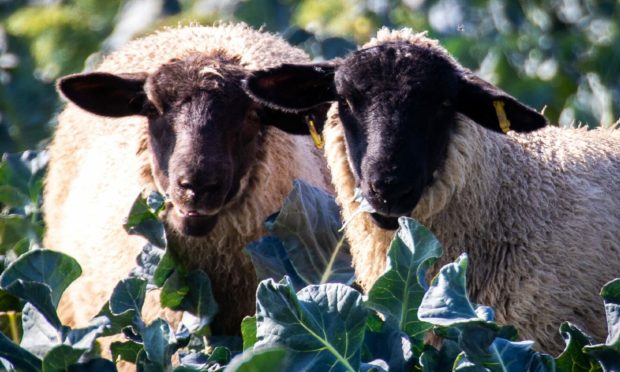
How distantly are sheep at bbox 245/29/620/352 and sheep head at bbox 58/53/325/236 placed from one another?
0.32m

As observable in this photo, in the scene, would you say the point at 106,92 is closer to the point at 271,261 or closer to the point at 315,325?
the point at 271,261

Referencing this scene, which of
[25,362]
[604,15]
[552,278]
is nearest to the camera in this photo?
[25,362]

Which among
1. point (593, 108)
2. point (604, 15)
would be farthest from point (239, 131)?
point (604, 15)

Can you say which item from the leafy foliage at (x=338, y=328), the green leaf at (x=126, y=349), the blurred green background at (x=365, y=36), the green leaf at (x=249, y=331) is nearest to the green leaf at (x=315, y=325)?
the leafy foliage at (x=338, y=328)

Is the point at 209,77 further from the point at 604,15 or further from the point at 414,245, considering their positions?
the point at 604,15

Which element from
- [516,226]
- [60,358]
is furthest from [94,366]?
[516,226]

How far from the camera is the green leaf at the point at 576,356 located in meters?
4.89

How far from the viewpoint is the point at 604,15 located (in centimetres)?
1388

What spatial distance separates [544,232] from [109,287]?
231 cm

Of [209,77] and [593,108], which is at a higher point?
[209,77]

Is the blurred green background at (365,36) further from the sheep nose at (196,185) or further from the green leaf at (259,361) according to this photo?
the green leaf at (259,361)

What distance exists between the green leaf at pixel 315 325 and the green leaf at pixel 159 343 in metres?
0.41

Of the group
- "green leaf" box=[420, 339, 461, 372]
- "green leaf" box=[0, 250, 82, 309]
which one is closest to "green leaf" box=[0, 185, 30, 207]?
"green leaf" box=[0, 250, 82, 309]

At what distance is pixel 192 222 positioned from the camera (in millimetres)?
6312
